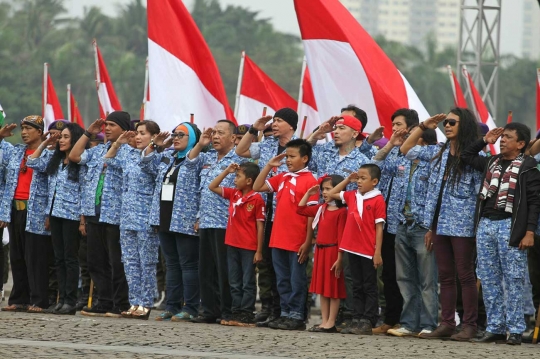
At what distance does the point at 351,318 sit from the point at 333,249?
602mm

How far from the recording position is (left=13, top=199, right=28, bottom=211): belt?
1247cm

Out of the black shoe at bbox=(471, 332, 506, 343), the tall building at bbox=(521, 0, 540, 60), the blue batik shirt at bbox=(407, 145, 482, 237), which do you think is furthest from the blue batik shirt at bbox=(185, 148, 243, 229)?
the tall building at bbox=(521, 0, 540, 60)

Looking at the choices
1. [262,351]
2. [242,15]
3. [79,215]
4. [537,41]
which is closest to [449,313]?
[262,351]

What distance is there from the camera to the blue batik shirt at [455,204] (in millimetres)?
9938

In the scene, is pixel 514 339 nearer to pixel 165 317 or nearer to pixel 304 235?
pixel 304 235

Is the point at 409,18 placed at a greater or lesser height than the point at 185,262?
greater

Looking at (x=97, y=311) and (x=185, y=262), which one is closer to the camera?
(x=185, y=262)

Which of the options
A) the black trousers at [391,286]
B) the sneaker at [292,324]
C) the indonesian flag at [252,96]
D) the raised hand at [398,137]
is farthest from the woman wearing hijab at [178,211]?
the indonesian flag at [252,96]

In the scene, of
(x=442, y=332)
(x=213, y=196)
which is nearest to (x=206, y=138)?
(x=213, y=196)

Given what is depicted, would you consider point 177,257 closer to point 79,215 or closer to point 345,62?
Result: point 79,215

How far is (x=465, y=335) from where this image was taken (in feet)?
32.4

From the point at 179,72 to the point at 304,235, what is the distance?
3.01 metres

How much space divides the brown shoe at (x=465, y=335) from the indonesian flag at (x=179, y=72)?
4.13m

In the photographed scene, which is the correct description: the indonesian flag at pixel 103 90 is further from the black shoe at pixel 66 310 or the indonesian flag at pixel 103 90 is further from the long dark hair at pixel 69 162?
the black shoe at pixel 66 310
